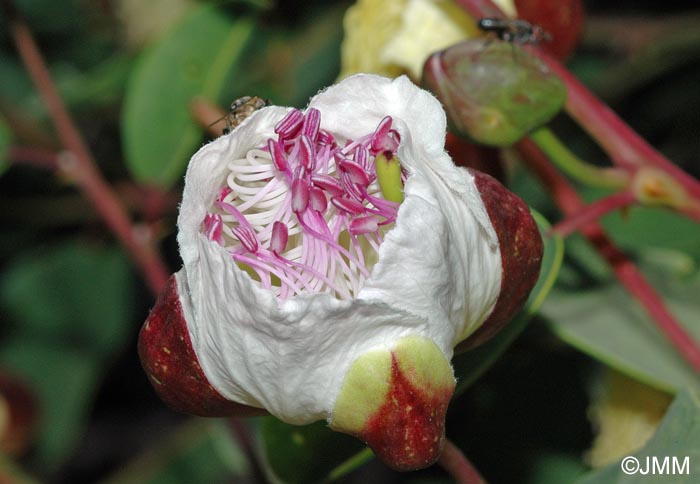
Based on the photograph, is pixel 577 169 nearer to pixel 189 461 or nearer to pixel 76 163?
pixel 76 163

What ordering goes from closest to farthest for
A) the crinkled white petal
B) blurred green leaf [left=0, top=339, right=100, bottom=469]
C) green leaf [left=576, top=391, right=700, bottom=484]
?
the crinkled white petal
green leaf [left=576, top=391, right=700, bottom=484]
blurred green leaf [left=0, top=339, right=100, bottom=469]

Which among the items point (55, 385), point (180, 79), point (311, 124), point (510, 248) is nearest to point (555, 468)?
point (510, 248)

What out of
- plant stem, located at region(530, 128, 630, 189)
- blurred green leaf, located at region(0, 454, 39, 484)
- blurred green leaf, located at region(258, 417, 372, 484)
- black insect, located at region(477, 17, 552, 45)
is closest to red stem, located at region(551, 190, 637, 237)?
plant stem, located at region(530, 128, 630, 189)

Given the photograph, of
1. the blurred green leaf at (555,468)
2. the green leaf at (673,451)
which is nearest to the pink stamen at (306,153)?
the green leaf at (673,451)

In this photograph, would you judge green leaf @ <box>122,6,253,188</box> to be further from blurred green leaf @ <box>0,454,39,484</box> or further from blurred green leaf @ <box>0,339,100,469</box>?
blurred green leaf @ <box>0,339,100,469</box>

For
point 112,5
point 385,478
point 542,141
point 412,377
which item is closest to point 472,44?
point 542,141

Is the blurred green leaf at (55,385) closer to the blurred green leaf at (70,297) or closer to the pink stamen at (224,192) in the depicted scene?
the blurred green leaf at (70,297)

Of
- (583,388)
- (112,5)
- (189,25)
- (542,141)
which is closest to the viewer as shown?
(542,141)

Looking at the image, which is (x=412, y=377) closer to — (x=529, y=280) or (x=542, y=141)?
(x=529, y=280)
